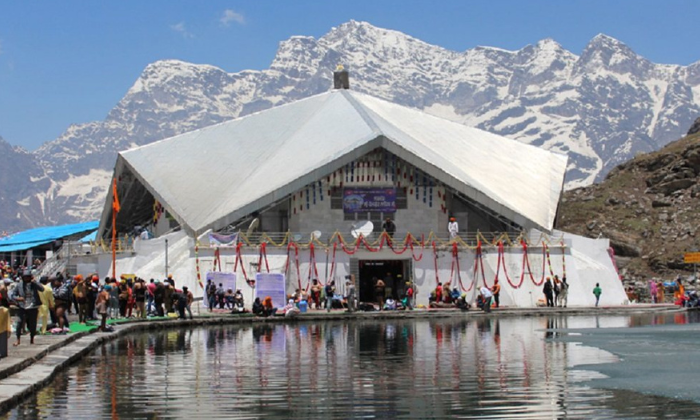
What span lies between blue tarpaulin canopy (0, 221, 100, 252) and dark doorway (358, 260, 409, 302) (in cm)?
2885

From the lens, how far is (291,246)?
44.2 metres

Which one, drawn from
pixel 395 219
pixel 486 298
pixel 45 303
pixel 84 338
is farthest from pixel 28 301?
pixel 395 219

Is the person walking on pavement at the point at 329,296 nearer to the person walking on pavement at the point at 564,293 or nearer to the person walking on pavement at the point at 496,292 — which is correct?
the person walking on pavement at the point at 496,292

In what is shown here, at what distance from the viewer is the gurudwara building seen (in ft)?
146

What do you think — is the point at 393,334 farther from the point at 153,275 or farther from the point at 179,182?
the point at 179,182

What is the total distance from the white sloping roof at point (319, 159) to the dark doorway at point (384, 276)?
13.5 ft

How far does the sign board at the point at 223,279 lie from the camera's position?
42.1 metres

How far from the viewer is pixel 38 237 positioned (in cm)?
7594

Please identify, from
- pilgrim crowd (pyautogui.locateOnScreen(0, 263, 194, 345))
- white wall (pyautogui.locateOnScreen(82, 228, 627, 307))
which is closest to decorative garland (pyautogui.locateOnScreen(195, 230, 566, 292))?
white wall (pyautogui.locateOnScreen(82, 228, 627, 307))

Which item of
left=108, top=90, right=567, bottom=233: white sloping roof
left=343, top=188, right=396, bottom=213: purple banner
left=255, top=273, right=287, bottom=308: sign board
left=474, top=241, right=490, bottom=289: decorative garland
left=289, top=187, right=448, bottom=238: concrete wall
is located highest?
left=108, top=90, right=567, bottom=233: white sloping roof

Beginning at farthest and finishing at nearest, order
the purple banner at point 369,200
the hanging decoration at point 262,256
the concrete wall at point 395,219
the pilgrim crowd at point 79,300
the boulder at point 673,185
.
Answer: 1. the boulder at point 673,185
2. the purple banner at point 369,200
3. the concrete wall at point 395,219
4. the hanging decoration at point 262,256
5. the pilgrim crowd at point 79,300

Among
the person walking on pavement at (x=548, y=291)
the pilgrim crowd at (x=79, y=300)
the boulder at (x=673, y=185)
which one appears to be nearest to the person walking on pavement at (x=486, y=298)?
the person walking on pavement at (x=548, y=291)

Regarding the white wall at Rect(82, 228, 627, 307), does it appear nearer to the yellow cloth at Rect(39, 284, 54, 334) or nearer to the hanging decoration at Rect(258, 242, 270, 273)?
the hanging decoration at Rect(258, 242, 270, 273)

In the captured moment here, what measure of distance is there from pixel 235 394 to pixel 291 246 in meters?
27.5
